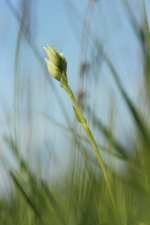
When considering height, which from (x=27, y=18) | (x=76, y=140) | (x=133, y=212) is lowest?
(x=133, y=212)

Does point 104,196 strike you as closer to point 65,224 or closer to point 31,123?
point 65,224

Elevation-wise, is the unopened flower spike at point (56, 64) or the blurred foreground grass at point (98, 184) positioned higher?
the unopened flower spike at point (56, 64)

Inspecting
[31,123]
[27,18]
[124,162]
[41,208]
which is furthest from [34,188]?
[27,18]

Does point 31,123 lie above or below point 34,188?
above

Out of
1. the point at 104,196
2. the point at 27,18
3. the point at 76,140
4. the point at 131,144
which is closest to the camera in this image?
the point at 104,196
